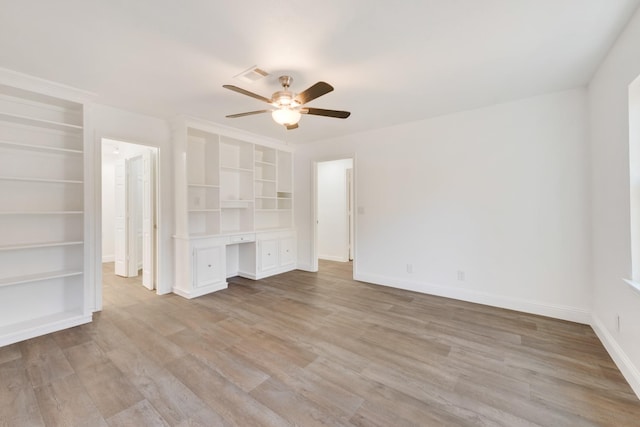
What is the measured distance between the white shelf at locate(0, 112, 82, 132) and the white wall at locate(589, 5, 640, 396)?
4.97 m

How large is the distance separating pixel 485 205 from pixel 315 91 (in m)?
2.66

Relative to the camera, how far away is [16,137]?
2762 millimetres

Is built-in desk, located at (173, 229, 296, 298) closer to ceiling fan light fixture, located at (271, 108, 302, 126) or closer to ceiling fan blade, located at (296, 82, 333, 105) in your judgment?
ceiling fan light fixture, located at (271, 108, 302, 126)

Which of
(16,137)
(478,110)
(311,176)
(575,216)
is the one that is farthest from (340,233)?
(16,137)

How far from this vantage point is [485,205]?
134 inches

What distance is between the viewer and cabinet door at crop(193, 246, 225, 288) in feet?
12.5

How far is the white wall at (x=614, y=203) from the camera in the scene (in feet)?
6.15

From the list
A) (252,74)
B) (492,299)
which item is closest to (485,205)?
(492,299)

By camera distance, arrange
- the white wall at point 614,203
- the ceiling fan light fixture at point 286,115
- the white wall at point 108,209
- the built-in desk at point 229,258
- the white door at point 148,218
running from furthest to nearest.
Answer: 1. the white wall at point 108,209
2. the white door at point 148,218
3. the built-in desk at point 229,258
4. the ceiling fan light fixture at point 286,115
5. the white wall at point 614,203

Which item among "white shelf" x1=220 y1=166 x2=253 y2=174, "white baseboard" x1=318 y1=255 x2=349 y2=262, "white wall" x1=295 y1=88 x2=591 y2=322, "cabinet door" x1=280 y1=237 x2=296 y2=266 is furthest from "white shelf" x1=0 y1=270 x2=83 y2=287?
"white baseboard" x1=318 y1=255 x2=349 y2=262

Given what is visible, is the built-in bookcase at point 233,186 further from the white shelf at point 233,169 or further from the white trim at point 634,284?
the white trim at point 634,284

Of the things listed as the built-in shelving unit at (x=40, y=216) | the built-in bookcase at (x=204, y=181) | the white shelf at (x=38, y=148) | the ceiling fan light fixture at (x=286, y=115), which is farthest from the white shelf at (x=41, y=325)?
the ceiling fan light fixture at (x=286, y=115)

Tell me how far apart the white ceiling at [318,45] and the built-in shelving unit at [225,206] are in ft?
3.92

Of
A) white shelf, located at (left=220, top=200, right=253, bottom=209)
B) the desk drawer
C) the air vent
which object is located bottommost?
the desk drawer
